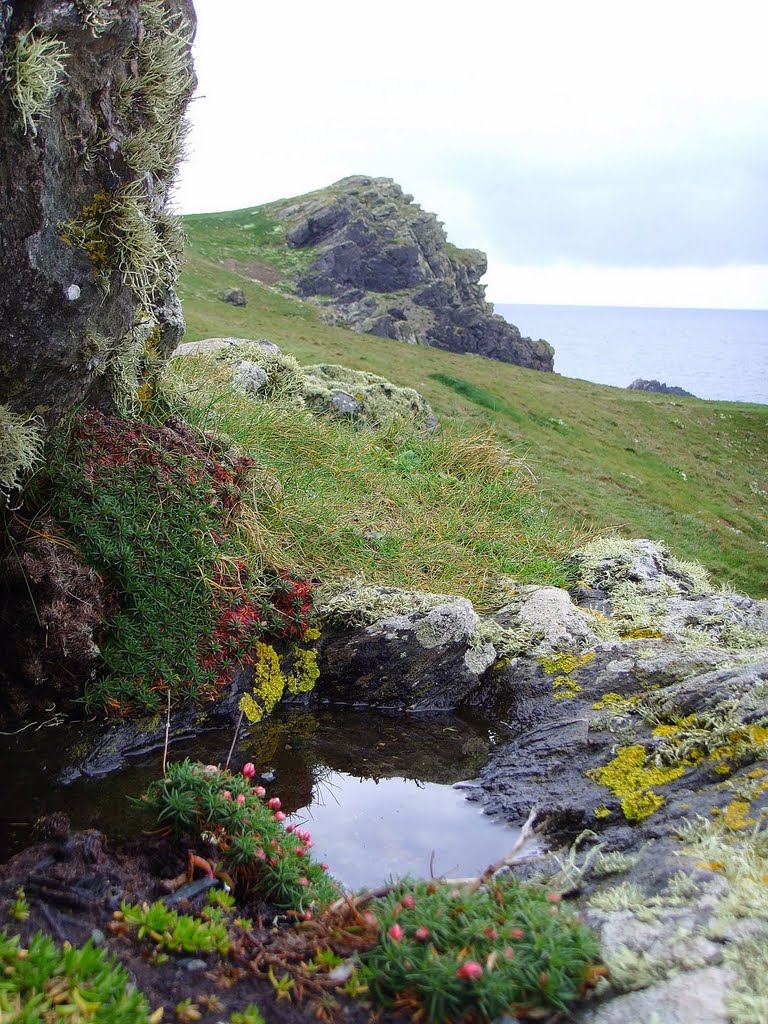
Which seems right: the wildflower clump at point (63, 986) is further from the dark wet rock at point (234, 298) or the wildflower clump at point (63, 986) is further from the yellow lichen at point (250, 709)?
the dark wet rock at point (234, 298)

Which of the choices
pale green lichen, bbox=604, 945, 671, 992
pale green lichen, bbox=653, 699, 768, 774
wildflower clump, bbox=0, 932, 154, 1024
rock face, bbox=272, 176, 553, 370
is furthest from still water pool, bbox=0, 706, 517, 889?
rock face, bbox=272, 176, 553, 370

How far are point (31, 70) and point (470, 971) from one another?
428 centimetres

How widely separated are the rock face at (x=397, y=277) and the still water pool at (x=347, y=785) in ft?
157

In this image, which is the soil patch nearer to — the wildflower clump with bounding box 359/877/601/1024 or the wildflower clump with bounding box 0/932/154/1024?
the wildflower clump with bounding box 359/877/601/1024

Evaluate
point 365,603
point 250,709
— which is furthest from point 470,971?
point 365,603

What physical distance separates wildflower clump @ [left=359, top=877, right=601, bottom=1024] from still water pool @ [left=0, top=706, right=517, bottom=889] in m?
0.89

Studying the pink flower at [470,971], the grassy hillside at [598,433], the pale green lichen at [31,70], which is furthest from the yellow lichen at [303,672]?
the grassy hillside at [598,433]

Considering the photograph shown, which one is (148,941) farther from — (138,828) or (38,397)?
(38,397)

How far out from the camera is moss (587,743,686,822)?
3977 mm

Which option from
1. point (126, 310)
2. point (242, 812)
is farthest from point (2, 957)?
point (126, 310)

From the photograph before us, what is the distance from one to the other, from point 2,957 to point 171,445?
4.51m

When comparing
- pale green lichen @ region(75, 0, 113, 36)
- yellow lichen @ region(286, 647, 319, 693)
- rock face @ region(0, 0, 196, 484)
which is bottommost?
yellow lichen @ region(286, 647, 319, 693)

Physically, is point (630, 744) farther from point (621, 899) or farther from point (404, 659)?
point (404, 659)

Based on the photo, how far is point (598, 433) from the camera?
87.3ft
